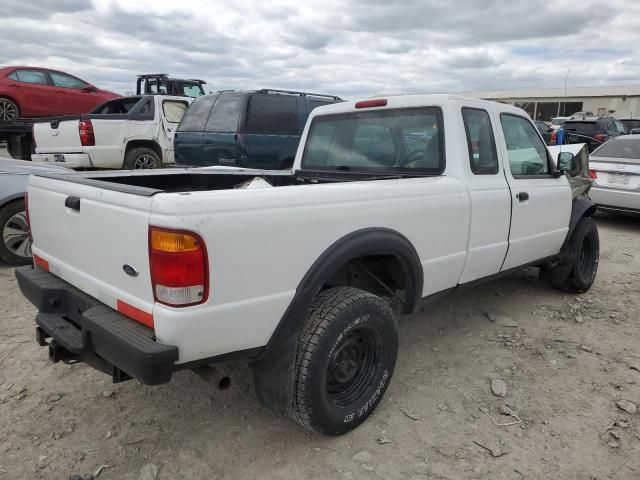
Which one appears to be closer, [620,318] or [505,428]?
[505,428]

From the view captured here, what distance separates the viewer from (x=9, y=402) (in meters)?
2.96

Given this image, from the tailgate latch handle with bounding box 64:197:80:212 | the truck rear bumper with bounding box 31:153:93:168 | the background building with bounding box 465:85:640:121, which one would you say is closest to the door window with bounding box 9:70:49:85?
the truck rear bumper with bounding box 31:153:93:168

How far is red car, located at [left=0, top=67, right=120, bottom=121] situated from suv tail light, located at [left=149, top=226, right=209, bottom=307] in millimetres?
11463

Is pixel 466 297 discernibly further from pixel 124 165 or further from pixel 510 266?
pixel 124 165

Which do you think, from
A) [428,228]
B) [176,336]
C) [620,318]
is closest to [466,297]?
[620,318]

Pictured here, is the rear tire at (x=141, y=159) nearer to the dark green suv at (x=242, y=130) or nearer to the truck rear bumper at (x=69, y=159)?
the truck rear bumper at (x=69, y=159)

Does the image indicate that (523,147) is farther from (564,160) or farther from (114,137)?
(114,137)

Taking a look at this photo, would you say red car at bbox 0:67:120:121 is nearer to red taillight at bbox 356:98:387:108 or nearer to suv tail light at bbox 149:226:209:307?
red taillight at bbox 356:98:387:108

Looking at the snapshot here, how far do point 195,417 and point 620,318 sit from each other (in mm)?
3797

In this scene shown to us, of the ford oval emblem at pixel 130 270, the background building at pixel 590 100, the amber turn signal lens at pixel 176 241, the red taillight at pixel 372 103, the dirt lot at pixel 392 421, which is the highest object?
the background building at pixel 590 100

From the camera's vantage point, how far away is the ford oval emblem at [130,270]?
2121 millimetres

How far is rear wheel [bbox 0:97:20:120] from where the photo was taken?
36.5 ft

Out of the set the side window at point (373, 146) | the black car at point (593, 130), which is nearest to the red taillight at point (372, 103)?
the side window at point (373, 146)

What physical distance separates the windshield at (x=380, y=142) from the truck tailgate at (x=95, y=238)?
2002mm
